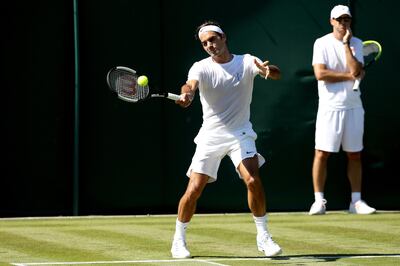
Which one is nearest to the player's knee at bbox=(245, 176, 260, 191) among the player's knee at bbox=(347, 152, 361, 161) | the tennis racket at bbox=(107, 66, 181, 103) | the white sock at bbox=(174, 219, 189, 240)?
the white sock at bbox=(174, 219, 189, 240)

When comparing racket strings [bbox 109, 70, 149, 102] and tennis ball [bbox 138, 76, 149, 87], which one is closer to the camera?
tennis ball [bbox 138, 76, 149, 87]

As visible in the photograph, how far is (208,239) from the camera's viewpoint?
36.9ft

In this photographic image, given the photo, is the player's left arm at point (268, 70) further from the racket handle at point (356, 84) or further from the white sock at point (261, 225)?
the racket handle at point (356, 84)

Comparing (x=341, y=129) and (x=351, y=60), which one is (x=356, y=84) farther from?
(x=341, y=129)

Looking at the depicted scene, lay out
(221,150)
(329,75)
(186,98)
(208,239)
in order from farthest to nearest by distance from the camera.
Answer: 1. (329,75)
2. (208,239)
3. (221,150)
4. (186,98)

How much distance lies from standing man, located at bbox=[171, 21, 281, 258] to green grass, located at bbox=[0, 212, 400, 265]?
0.35m

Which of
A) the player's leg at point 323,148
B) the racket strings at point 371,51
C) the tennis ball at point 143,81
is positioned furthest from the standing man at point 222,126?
the racket strings at point 371,51

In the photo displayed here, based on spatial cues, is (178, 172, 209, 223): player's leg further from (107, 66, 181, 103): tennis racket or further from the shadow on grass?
(107, 66, 181, 103): tennis racket

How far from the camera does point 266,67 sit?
31.8 feet

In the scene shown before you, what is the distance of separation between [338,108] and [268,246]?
4803 millimetres

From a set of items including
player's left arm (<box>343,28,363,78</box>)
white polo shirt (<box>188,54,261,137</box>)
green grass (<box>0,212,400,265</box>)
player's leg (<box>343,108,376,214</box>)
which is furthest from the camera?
player's leg (<box>343,108,376,214</box>)

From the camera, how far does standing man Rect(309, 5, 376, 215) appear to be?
549 inches

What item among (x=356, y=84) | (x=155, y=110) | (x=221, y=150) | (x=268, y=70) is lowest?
(x=221, y=150)

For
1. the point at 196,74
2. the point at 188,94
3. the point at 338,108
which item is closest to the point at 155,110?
the point at 338,108
